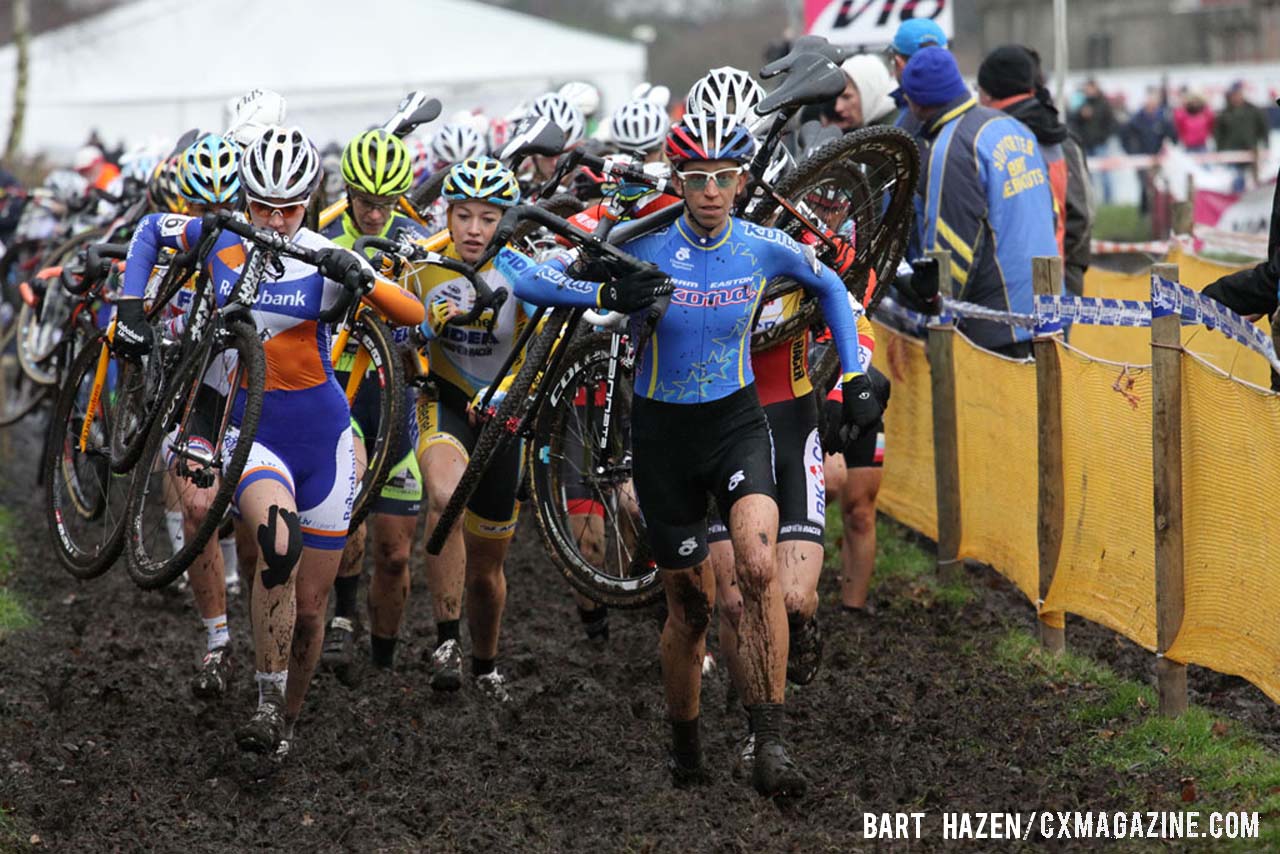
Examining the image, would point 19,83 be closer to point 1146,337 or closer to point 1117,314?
Answer: point 1146,337

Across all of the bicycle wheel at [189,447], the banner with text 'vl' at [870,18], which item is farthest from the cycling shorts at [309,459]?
the banner with text 'vl' at [870,18]

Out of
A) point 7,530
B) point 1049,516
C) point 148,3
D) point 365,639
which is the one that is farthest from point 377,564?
point 148,3

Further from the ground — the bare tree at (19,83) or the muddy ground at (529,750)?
the bare tree at (19,83)

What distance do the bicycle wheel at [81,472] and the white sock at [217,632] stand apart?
0.58 meters

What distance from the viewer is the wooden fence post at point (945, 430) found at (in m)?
9.90

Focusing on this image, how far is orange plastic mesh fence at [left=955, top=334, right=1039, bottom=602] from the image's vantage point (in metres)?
9.01

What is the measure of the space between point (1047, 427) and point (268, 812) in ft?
12.9

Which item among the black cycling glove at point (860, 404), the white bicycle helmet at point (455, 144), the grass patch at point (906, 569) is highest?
the white bicycle helmet at point (455, 144)

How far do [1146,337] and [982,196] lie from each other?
7.34 ft

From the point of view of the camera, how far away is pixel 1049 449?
842cm

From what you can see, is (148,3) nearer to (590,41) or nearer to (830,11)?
(590,41)

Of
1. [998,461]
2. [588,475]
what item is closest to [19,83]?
[998,461]

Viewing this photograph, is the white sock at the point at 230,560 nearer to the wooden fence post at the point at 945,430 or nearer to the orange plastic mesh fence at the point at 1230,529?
the wooden fence post at the point at 945,430

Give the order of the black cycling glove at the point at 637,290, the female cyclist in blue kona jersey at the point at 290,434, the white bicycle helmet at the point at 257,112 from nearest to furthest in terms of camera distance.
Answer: the black cycling glove at the point at 637,290 < the female cyclist in blue kona jersey at the point at 290,434 < the white bicycle helmet at the point at 257,112
